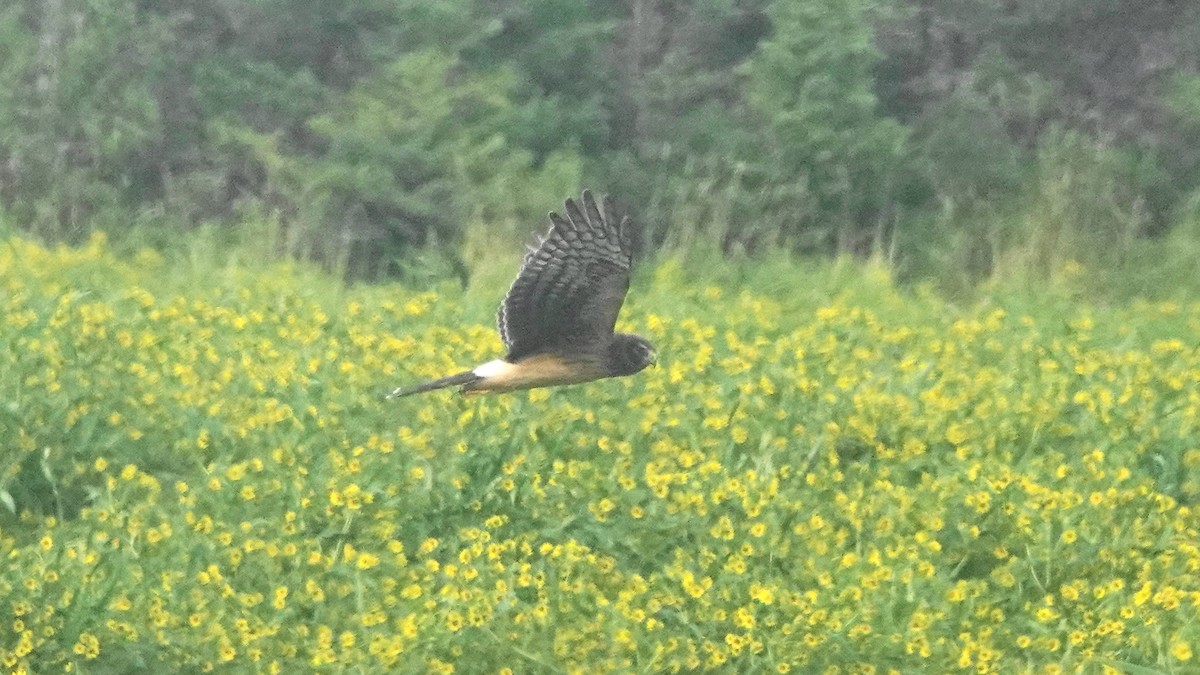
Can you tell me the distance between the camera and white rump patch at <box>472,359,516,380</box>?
5.19m

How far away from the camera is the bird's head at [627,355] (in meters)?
5.20

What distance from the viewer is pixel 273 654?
476cm

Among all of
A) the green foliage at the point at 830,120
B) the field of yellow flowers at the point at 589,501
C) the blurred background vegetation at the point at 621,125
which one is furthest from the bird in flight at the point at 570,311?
the green foliage at the point at 830,120

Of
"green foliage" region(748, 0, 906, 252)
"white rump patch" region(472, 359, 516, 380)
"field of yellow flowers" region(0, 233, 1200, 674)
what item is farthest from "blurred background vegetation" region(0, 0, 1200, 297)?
"white rump patch" region(472, 359, 516, 380)

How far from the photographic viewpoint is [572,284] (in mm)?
5066

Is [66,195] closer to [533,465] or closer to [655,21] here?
[655,21]

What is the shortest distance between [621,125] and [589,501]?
7512mm

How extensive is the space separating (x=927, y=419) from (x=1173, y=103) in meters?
6.38

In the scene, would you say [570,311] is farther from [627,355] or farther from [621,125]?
[621,125]

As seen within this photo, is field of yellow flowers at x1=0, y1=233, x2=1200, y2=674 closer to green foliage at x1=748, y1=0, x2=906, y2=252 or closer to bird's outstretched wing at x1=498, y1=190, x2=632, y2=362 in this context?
bird's outstretched wing at x1=498, y1=190, x2=632, y2=362

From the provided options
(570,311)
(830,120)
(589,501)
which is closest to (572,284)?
(570,311)

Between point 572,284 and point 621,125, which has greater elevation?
point 572,284

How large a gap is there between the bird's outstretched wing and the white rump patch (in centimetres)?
3

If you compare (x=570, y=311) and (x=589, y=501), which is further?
(x=589, y=501)
